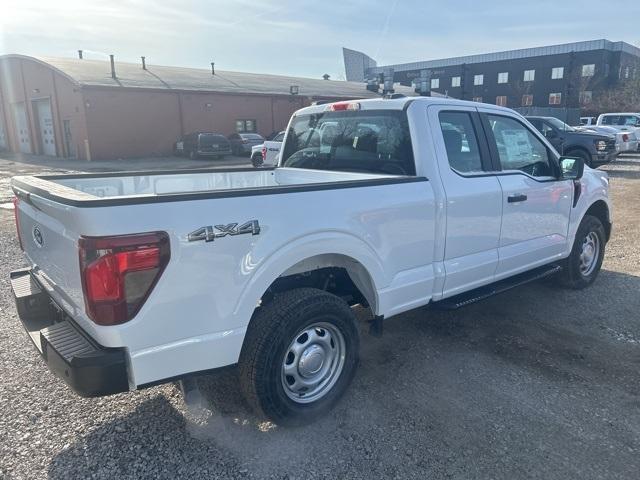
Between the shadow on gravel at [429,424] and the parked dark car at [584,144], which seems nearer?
the shadow on gravel at [429,424]

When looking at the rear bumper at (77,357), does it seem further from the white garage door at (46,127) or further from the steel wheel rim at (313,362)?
the white garage door at (46,127)

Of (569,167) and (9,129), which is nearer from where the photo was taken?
(569,167)

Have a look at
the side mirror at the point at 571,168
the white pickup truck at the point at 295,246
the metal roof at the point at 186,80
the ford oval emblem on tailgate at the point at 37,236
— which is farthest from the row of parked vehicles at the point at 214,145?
the ford oval emblem on tailgate at the point at 37,236

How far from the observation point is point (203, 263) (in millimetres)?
2527

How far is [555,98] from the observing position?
5653 centimetres

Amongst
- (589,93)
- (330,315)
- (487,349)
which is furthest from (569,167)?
(589,93)

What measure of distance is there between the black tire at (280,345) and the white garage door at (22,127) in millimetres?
34921

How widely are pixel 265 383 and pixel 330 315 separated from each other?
57 cm

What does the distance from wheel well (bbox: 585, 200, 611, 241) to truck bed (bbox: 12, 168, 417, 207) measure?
308cm

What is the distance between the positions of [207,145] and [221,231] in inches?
974

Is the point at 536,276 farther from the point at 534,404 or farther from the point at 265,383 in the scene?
the point at 265,383

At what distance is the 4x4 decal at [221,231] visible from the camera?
8.14 feet

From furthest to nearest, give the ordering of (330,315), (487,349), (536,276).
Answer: (536,276) → (487,349) → (330,315)

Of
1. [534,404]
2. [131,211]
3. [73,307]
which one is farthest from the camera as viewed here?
[534,404]
